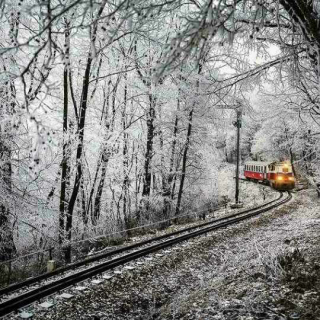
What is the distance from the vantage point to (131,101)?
17.4m

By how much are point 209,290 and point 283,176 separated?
95.6 ft

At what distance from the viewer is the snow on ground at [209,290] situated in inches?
206

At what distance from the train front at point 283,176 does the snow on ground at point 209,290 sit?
24458 mm

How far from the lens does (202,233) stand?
12914mm

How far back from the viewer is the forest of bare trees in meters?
4.58

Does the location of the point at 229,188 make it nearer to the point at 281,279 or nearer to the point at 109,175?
the point at 109,175

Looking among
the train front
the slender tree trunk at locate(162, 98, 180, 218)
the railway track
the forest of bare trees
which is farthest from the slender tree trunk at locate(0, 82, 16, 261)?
the train front

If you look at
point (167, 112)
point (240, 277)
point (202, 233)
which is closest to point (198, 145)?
point (167, 112)

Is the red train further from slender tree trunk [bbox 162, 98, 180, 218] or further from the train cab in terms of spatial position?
slender tree trunk [bbox 162, 98, 180, 218]

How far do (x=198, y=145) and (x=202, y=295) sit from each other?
13717mm

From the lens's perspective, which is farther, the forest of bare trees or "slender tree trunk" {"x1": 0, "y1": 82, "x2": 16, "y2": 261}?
"slender tree trunk" {"x1": 0, "y1": 82, "x2": 16, "y2": 261}

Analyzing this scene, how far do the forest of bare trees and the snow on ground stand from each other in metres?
3.19

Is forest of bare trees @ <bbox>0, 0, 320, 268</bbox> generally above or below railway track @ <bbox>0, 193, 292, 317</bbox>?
above

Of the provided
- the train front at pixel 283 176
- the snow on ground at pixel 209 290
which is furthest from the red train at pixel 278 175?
the snow on ground at pixel 209 290
